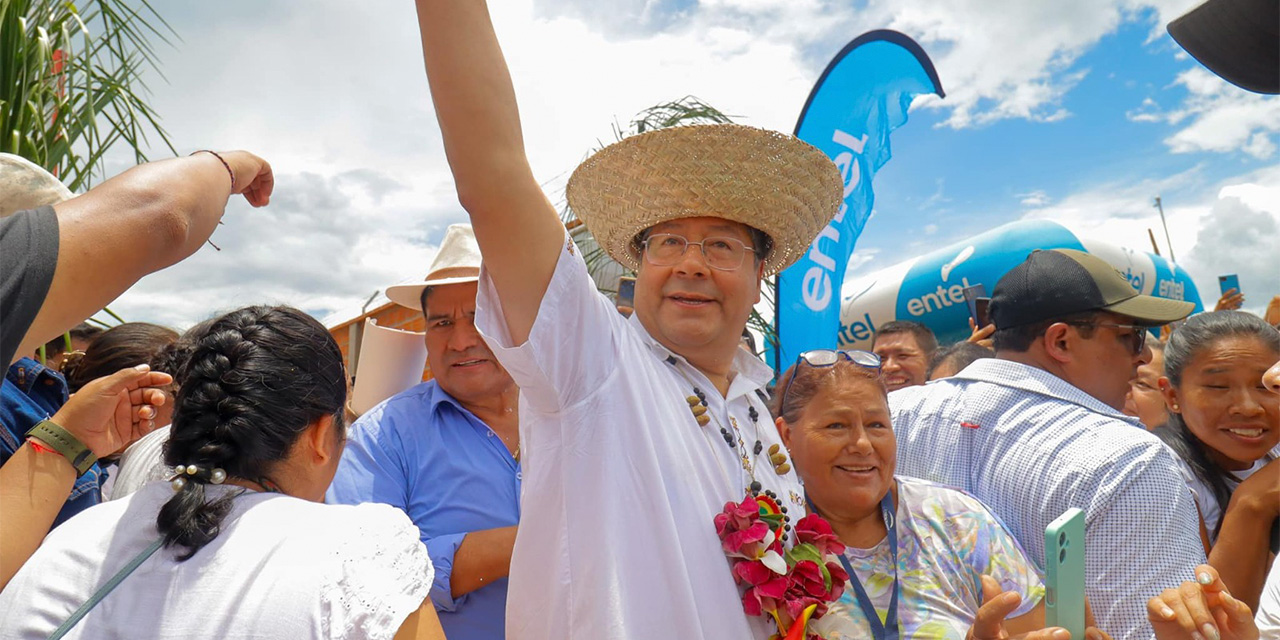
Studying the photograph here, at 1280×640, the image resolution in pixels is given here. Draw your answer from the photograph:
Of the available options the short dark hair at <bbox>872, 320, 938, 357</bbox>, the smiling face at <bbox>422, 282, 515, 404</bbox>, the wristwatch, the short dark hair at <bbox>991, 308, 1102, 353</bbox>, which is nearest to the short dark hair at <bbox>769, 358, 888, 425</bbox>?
the short dark hair at <bbox>991, 308, 1102, 353</bbox>

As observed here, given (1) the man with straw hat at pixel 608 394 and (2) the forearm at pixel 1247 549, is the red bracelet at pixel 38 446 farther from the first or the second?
(2) the forearm at pixel 1247 549

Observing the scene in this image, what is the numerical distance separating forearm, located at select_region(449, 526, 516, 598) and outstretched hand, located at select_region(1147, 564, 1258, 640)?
1523 mm

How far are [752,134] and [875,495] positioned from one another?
3.40ft

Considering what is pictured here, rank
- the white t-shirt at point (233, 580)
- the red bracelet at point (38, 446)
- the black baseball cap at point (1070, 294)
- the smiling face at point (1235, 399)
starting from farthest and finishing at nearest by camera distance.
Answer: the black baseball cap at point (1070, 294)
the smiling face at point (1235, 399)
the red bracelet at point (38, 446)
the white t-shirt at point (233, 580)

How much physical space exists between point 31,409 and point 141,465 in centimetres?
40

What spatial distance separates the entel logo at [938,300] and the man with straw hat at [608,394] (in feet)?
28.3

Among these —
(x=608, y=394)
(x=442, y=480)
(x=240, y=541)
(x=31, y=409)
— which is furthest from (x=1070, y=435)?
(x=31, y=409)

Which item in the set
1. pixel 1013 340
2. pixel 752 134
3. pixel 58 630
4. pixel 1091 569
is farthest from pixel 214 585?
pixel 1013 340

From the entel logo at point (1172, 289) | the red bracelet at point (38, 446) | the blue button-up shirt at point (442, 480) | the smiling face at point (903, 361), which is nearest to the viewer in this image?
the red bracelet at point (38, 446)

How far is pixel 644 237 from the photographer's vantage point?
231 cm

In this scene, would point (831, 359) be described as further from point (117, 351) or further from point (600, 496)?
point (117, 351)

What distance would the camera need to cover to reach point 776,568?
1676 millimetres

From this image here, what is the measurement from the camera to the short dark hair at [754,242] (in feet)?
7.54

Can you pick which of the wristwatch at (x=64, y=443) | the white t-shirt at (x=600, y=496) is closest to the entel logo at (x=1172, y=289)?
the white t-shirt at (x=600, y=496)
